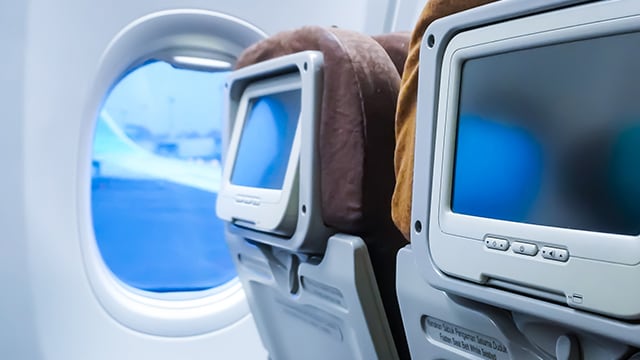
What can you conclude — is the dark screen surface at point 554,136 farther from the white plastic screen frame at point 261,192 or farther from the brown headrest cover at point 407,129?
the white plastic screen frame at point 261,192

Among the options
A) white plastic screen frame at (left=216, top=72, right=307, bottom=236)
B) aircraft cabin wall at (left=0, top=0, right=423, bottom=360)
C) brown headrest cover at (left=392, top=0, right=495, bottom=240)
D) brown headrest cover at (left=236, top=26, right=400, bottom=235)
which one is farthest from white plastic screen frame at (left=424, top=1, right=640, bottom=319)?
aircraft cabin wall at (left=0, top=0, right=423, bottom=360)

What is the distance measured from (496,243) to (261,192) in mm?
851

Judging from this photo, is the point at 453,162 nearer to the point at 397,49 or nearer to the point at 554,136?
the point at 554,136

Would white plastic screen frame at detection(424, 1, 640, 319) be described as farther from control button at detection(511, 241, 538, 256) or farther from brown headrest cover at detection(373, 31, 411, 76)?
brown headrest cover at detection(373, 31, 411, 76)

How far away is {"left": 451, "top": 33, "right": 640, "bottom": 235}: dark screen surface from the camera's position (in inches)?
30.7

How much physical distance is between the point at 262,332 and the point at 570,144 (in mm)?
1551

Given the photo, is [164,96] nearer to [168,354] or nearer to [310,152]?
[168,354]

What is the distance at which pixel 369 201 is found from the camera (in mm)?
1419

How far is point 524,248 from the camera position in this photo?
2.87 ft

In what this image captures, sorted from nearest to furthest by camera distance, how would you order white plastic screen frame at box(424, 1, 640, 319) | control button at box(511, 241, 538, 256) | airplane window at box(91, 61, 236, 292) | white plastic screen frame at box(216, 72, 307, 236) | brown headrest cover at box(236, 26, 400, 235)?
1. white plastic screen frame at box(424, 1, 640, 319)
2. control button at box(511, 241, 538, 256)
3. brown headrest cover at box(236, 26, 400, 235)
4. white plastic screen frame at box(216, 72, 307, 236)
5. airplane window at box(91, 61, 236, 292)

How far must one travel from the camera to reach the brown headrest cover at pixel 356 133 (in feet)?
4.59

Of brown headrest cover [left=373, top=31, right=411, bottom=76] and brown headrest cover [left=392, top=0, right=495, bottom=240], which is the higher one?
brown headrest cover [left=373, top=31, right=411, bottom=76]

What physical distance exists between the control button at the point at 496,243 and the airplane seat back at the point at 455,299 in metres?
0.07

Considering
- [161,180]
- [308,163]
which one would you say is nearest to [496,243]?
[308,163]
